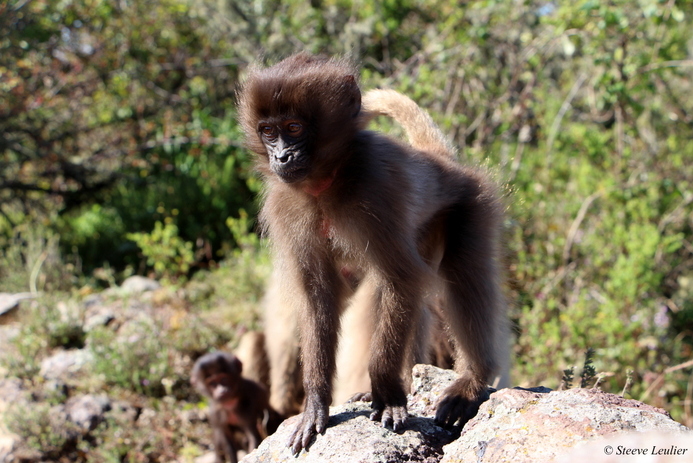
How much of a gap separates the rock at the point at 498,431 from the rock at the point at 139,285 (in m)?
5.66

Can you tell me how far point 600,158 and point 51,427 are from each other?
6.91m

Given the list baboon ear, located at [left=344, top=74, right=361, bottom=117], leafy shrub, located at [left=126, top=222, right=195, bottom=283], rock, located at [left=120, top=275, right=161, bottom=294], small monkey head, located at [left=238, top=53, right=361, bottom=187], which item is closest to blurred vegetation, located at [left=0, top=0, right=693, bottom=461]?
leafy shrub, located at [left=126, top=222, right=195, bottom=283]

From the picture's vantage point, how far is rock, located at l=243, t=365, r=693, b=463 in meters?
2.66

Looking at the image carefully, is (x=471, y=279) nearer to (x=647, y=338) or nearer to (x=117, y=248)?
(x=647, y=338)

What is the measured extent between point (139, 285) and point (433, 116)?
4.44 metres

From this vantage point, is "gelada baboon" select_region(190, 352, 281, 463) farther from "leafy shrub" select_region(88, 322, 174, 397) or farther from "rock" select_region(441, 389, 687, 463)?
"rock" select_region(441, 389, 687, 463)

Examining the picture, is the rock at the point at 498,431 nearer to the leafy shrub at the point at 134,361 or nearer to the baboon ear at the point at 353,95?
the baboon ear at the point at 353,95

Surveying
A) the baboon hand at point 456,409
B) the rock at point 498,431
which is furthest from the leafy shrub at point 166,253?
the baboon hand at point 456,409

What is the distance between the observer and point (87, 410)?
646cm

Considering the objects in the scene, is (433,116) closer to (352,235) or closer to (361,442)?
(352,235)

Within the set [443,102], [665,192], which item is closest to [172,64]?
[443,102]

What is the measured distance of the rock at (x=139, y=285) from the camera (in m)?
8.85

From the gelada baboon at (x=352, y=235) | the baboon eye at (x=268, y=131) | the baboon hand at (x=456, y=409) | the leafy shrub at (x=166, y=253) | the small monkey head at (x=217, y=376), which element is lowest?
the small monkey head at (x=217, y=376)

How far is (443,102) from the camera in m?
9.06
